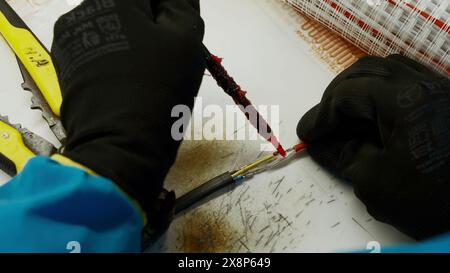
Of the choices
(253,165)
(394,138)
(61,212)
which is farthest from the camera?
(253,165)

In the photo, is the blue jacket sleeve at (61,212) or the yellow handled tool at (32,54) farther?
the yellow handled tool at (32,54)

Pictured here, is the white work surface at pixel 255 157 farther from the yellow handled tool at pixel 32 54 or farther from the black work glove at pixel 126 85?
the black work glove at pixel 126 85

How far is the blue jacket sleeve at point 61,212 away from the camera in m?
0.38

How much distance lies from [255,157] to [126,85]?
263 millimetres

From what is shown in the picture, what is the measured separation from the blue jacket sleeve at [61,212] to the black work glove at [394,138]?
0.97ft

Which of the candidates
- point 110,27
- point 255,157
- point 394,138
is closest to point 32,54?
point 110,27

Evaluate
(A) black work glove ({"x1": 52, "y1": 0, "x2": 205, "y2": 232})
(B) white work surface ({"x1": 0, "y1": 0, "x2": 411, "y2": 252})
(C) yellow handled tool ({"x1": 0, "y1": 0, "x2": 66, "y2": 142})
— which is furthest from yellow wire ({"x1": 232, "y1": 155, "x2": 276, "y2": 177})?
(C) yellow handled tool ({"x1": 0, "y1": 0, "x2": 66, "y2": 142})

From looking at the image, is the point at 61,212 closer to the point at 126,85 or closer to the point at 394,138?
the point at 126,85

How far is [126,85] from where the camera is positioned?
0.43 metres

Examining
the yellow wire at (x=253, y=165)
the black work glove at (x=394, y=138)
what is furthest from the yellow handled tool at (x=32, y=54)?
the black work glove at (x=394, y=138)

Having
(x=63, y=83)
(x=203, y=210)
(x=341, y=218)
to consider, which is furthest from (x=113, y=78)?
(x=341, y=218)

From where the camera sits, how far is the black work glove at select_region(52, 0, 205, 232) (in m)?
0.41

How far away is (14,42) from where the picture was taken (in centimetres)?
67

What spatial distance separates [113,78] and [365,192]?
0.33 meters
